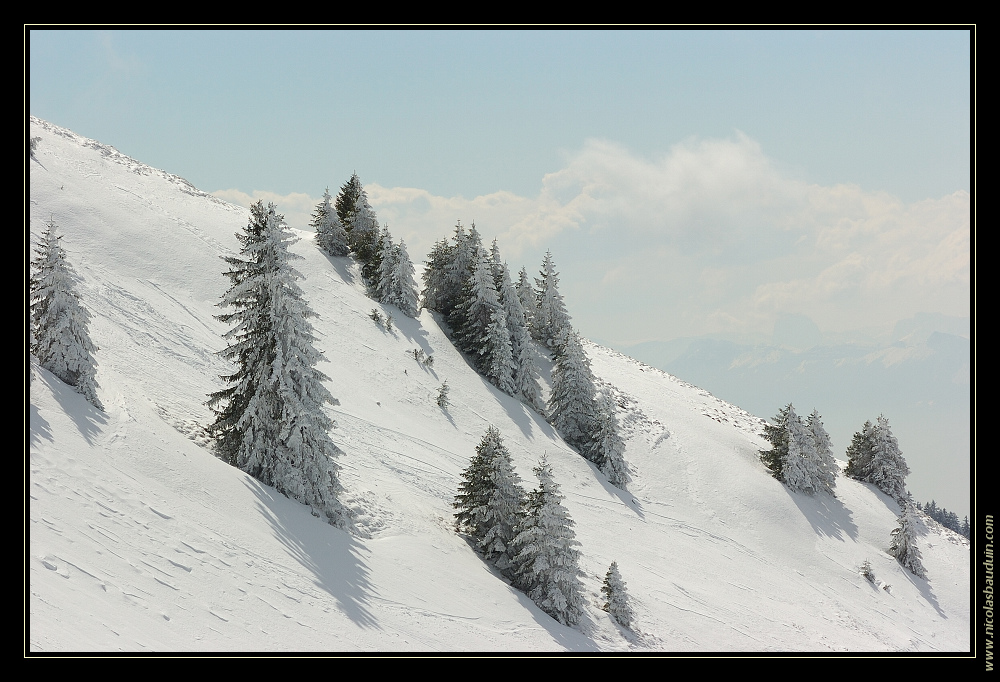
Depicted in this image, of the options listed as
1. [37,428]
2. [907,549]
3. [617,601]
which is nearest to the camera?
[37,428]

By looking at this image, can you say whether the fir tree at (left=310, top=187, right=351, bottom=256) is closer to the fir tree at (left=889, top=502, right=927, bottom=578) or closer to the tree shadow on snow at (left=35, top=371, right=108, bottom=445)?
the tree shadow on snow at (left=35, top=371, right=108, bottom=445)

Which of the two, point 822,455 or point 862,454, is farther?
point 862,454

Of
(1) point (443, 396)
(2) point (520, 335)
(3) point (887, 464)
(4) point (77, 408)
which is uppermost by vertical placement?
(2) point (520, 335)

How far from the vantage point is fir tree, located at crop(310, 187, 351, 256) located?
49.1m

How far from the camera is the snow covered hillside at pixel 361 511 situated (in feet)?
39.8

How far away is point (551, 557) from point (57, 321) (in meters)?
16.7

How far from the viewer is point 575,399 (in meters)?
39.4

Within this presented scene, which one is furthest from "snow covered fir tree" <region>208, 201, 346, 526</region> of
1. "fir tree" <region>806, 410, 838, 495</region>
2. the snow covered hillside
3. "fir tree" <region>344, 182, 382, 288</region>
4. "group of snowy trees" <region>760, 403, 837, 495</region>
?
"fir tree" <region>806, 410, 838, 495</region>

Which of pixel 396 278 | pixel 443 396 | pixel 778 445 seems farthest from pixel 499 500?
pixel 778 445

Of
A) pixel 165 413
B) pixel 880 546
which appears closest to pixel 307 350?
pixel 165 413

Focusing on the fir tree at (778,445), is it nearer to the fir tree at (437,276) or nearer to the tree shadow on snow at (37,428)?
the fir tree at (437,276)

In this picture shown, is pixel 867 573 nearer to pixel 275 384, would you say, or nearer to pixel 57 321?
Result: pixel 275 384

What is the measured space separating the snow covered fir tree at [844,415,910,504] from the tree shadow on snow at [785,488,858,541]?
311 inches

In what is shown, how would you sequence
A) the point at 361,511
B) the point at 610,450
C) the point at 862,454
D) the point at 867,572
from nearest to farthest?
1. the point at 361,511
2. the point at 867,572
3. the point at 610,450
4. the point at 862,454
